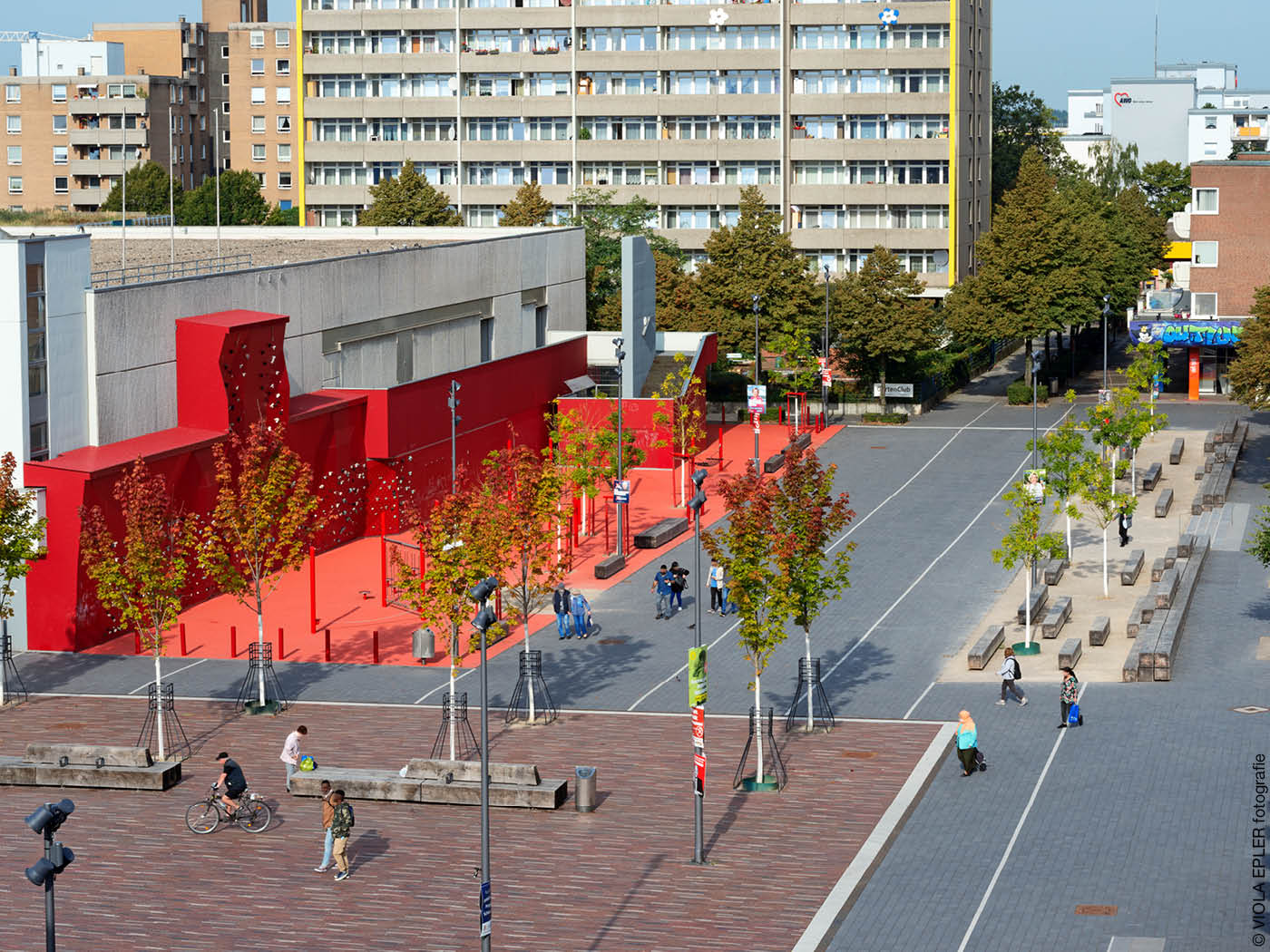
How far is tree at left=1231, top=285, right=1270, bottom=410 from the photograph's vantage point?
6391cm

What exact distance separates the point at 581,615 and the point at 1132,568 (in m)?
15.7

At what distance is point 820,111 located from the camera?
11444 cm

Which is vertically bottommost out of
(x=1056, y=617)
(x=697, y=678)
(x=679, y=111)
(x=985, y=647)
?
(x=985, y=647)

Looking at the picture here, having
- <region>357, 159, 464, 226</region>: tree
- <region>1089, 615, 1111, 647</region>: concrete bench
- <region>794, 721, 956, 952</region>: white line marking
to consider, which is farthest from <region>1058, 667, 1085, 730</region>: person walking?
<region>357, 159, 464, 226</region>: tree

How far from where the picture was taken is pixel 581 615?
48.5 metres

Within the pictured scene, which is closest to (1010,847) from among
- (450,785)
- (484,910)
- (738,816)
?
(738,816)

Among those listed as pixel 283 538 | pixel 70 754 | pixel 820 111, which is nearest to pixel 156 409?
pixel 283 538

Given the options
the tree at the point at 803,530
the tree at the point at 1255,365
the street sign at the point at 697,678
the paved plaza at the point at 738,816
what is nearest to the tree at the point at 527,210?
the tree at the point at 1255,365

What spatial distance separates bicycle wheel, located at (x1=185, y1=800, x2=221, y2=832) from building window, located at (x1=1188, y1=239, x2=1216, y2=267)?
67.0 m

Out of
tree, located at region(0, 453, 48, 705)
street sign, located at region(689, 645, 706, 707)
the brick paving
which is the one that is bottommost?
the brick paving

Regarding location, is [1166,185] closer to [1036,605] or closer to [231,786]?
[1036,605]

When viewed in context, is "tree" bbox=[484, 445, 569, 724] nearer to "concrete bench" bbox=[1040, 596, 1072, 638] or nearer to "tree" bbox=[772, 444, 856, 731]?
"tree" bbox=[772, 444, 856, 731]

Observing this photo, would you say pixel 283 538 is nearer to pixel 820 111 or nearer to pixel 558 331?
pixel 558 331

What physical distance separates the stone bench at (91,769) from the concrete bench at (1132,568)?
27462 millimetres
